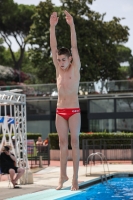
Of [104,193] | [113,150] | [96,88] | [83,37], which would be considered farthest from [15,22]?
[104,193]

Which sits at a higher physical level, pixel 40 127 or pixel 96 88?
pixel 96 88

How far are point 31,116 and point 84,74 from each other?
6.42m

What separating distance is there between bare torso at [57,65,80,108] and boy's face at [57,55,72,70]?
114 mm

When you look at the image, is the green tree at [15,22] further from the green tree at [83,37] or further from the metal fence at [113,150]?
the metal fence at [113,150]

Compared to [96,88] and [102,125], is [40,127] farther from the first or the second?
[96,88]

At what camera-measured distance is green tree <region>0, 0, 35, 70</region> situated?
64688 millimetres

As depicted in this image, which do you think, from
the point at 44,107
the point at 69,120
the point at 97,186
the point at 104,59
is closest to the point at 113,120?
the point at 44,107

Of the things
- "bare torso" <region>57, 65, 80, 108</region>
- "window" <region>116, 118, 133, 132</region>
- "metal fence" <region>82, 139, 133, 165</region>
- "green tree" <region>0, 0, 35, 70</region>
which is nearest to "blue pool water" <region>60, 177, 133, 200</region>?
"bare torso" <region>57, 65, 80, 108</region>

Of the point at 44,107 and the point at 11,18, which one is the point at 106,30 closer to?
the point at 44,107

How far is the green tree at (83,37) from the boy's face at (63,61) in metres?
33.3

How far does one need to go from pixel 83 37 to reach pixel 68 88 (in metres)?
35.0

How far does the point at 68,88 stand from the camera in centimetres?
899

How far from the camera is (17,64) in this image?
66.9 m

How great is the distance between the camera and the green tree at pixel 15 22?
212ft
